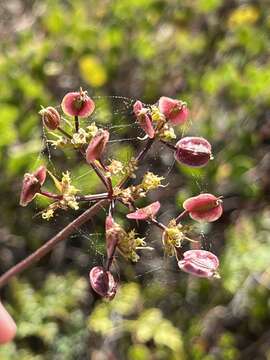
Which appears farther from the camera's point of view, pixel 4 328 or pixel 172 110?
pixel 4 328

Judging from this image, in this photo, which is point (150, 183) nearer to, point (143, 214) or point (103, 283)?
point (143, 214)

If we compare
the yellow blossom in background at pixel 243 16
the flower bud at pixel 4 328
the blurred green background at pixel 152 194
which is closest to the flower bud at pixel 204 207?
the flower bud at pixel 4 328

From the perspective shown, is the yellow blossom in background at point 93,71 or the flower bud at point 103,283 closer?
the flower bud at point 103,283

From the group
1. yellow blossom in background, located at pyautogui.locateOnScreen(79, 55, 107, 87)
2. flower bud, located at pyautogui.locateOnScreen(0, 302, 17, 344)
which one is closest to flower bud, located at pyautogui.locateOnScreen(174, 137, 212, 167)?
flower bud, located at pyautogui.locateOnScreen(0, 302, 17, 344)

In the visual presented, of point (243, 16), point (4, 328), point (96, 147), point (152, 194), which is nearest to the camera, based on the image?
point (96, 147)

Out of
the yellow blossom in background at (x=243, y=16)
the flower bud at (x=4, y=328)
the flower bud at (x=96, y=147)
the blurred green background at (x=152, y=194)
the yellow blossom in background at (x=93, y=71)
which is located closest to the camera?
the flower bud at (x=96, y=147)

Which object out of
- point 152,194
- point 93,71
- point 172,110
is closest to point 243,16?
point 93,71

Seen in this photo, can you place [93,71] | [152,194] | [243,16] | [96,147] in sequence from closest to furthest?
[96,147], [152,194], [93,71], [243,16]

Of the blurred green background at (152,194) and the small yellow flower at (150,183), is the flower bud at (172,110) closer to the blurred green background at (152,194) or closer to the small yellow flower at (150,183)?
the small yellow flower at (150,183)
